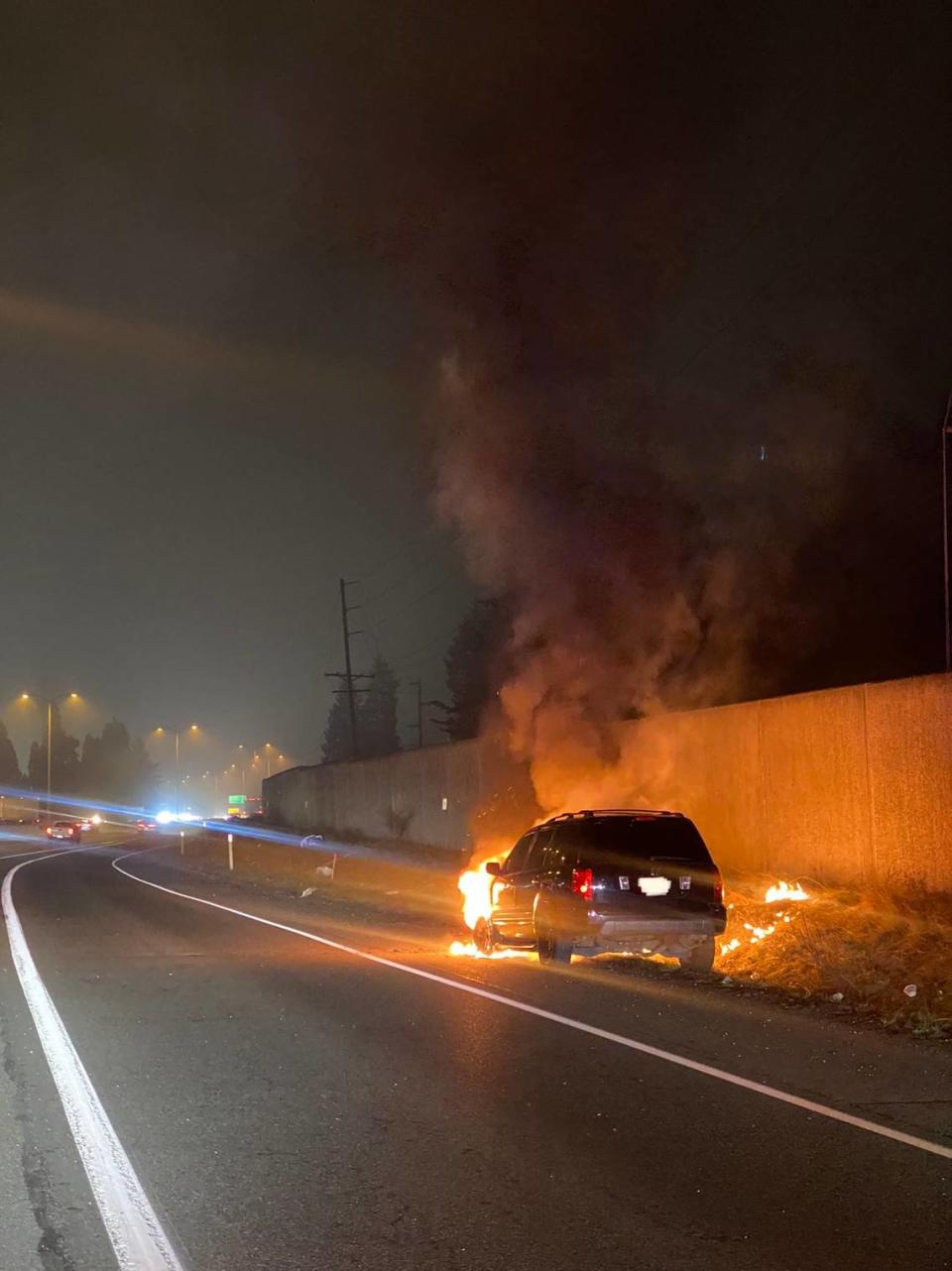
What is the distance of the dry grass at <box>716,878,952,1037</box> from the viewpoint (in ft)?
31.5

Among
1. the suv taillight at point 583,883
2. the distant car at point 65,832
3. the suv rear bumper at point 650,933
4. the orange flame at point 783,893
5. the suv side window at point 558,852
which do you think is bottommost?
the distant car at point 65,832

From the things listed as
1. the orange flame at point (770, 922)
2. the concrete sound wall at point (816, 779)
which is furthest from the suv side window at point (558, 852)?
the concrete sound wall at point (816, 779)

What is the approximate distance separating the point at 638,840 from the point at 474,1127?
19.0ft

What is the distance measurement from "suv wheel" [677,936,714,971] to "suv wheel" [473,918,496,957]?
2.32 m

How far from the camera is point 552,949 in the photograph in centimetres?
1208

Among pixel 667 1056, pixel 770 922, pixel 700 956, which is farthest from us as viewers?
pixel 770 922

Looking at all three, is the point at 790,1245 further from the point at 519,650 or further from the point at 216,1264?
the point at 519,650

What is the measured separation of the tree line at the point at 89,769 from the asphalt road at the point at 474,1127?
120 metres

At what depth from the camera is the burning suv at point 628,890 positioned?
11203 millimetres

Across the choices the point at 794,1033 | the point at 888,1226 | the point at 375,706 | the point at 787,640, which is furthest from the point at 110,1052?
the point at 375,706

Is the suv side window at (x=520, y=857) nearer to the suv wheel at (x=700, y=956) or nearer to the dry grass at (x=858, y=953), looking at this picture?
the suv wheel at (x=700, y=956)

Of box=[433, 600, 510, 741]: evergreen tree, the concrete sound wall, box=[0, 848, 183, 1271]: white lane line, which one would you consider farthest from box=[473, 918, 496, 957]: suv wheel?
box=[433, 600, 510, 741]: evergreen tree

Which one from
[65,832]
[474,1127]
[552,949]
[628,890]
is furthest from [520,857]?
[65,832]

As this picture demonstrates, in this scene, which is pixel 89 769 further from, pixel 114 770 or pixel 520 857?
pixel 520 857
